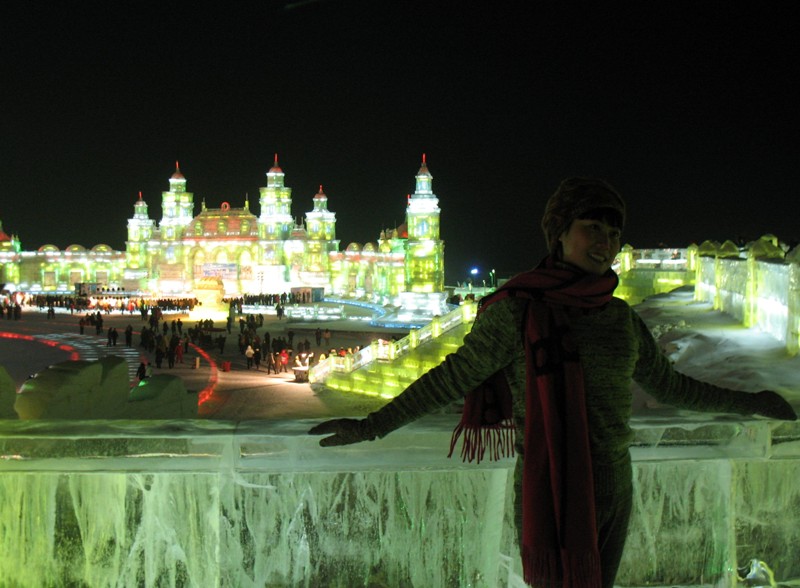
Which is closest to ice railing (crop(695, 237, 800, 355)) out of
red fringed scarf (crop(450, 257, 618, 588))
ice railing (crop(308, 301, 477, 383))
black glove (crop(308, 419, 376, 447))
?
ice railing (crop(308, 301, 477, 383))

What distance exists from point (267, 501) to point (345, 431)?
2.26 ft

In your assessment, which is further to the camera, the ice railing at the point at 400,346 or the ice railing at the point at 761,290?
the ice railing at the point at 400,346

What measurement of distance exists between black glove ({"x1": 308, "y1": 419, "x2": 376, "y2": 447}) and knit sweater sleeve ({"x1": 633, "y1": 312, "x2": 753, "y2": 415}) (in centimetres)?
98

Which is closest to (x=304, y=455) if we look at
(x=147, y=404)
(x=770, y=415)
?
(x=770, y=415)

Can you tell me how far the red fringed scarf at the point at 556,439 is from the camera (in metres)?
2.28

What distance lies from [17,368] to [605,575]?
2283 cm

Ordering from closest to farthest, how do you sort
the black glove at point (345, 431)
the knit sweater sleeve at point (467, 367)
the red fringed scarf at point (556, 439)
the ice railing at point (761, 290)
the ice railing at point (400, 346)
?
the red fringed scarf at point (556, 439)
the knit sweater sleeve at point (467, 367)
the black glove at point (345, 431)
the ice railing at point (761, 290)
the ice railing at point (400, 346)

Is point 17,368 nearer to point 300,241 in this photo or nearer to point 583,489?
point 583,489

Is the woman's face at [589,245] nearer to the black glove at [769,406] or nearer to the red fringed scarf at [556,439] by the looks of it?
the red fringed scarf at [556,439]

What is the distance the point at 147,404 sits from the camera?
575cm

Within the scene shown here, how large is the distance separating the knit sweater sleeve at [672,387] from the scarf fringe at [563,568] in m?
0.68

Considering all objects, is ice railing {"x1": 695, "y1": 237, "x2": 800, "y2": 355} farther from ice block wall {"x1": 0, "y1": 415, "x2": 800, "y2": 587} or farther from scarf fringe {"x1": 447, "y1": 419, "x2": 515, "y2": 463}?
scarf fringe {"x1": 447, "y1": 419, "x2": 515, "y2": 463}

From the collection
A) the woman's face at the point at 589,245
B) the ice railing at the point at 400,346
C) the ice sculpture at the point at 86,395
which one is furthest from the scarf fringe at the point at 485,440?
the ice railing at the point at 400,346

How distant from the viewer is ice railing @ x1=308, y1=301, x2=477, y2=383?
1800 centimetres
